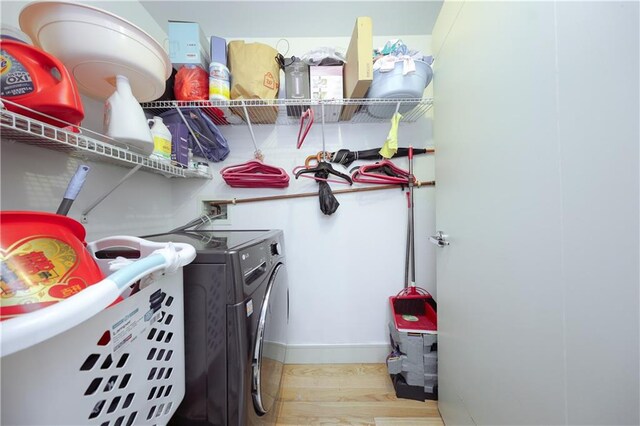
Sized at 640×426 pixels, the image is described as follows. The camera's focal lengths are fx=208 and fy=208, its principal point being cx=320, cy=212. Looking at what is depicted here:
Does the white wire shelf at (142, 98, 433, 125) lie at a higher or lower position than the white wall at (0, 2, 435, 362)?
higher

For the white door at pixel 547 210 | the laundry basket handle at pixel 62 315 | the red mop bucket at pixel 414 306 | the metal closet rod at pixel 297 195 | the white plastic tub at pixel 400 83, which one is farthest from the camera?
the metal closet rod at pixel 297 195

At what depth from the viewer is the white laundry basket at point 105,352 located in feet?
0.94

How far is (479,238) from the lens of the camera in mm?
784

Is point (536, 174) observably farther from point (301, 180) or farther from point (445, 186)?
point (301, 180)

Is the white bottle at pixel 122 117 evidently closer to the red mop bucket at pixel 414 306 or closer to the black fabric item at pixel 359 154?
the black fabric item at pixel 359 154

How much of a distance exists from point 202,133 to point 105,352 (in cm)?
126

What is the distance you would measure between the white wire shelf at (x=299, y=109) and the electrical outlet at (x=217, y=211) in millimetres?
584

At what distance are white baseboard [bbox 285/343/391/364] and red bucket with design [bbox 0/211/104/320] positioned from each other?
4.78ft

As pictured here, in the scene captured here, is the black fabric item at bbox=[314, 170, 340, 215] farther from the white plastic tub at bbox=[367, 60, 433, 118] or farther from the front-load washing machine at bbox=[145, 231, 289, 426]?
the front-load washing machine at bbox=[145, 231, 289, 426]

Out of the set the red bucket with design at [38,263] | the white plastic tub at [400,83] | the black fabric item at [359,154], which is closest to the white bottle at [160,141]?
the red bucket with design at [38,263]

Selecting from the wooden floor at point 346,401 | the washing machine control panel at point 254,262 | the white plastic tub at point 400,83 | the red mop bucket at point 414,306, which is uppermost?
the white plastic tub at point 400,83

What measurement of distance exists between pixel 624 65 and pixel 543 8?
27 centimetres

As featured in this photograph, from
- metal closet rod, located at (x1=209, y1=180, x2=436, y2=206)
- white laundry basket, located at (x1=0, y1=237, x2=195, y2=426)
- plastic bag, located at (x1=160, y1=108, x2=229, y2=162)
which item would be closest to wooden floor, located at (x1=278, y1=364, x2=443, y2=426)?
white laundry basket, located at (x1=0, y1=237, x2=195, y2=426)

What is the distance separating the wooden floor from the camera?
1.15m
